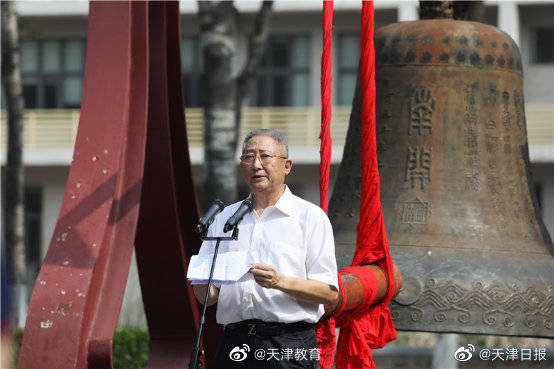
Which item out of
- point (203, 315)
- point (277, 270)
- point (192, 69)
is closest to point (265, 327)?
point (277, 270)

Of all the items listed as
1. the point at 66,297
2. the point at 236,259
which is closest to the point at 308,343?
the point at 236,259

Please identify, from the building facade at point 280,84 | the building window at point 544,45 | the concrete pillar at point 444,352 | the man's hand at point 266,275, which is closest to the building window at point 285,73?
the building facade at point 280,84

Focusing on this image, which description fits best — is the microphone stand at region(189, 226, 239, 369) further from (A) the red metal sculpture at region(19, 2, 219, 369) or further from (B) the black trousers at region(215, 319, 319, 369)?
(A) the red metal sculpture at region(19, 2, 219, 369)

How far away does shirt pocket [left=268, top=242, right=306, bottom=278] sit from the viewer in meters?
3.05

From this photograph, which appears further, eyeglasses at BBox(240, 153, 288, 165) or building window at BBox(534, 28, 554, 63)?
building window at BBox(534, 28, 554, 63)

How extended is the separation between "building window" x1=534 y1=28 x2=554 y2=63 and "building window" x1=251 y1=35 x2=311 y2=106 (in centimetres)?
382

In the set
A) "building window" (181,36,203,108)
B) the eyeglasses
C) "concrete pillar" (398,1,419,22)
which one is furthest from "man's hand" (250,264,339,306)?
"building window" (181,36,203,108)

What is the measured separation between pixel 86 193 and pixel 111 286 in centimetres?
35

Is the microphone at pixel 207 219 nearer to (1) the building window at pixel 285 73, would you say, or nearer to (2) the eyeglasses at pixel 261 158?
(2) the eyeglasses at pixel 261 158

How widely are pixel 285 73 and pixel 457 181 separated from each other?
14482mm

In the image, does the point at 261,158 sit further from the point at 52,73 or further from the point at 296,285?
the point at 52,73

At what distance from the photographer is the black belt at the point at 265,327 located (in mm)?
3082

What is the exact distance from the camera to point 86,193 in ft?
11.9

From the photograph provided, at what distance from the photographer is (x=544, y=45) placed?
17938mm
